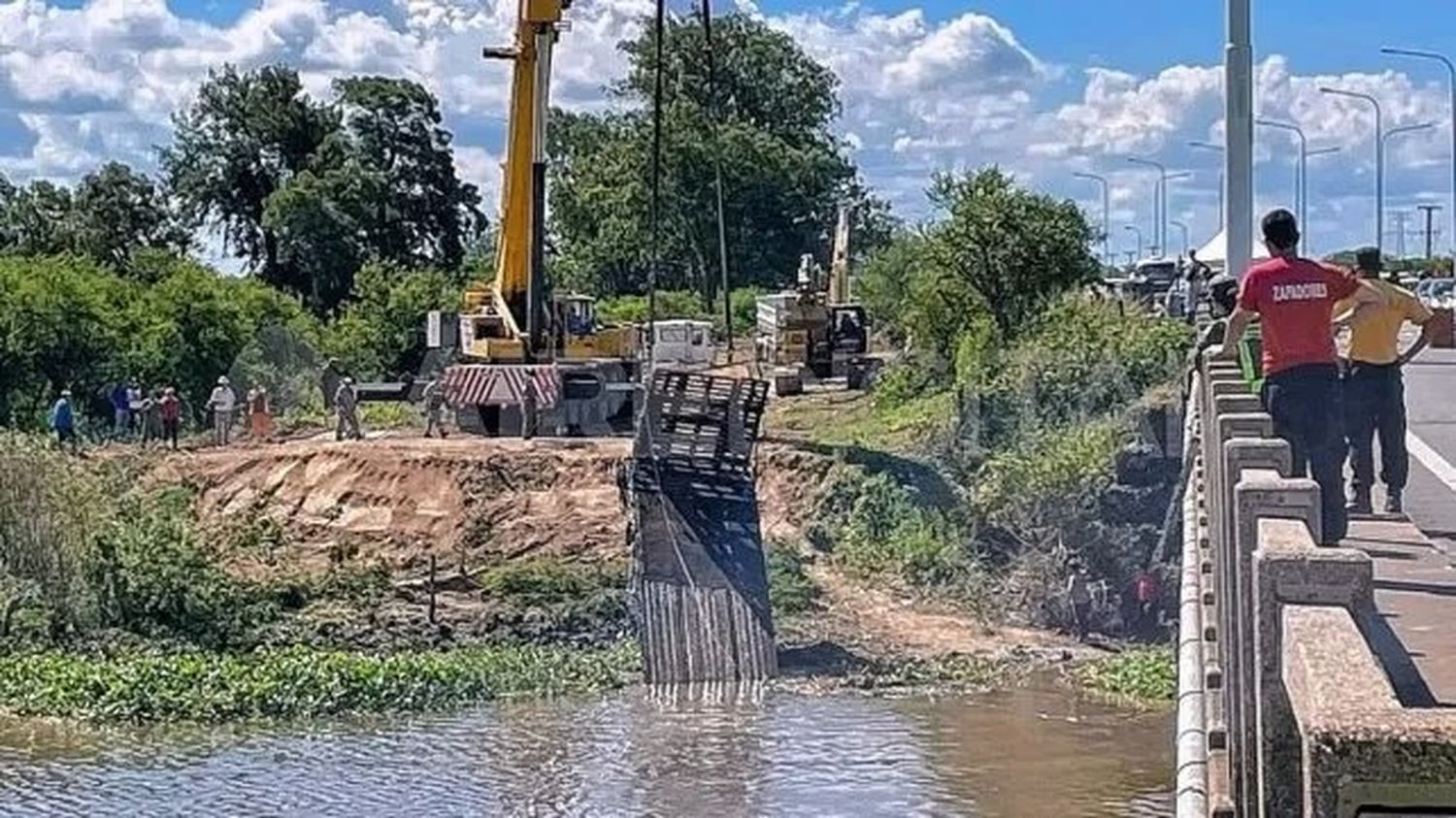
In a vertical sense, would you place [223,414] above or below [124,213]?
below

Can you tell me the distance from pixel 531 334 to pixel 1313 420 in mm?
29377

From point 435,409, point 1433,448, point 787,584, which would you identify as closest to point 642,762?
point 787,584

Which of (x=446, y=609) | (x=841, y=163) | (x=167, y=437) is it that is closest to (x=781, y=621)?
(x=446, y=609)

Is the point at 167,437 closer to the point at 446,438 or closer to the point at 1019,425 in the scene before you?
the point at 446,438

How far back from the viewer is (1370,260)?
13.1 meters

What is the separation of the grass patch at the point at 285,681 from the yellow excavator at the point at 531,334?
8680 mm

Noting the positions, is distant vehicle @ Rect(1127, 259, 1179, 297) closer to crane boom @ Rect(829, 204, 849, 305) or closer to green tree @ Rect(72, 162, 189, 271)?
crane boom @ Rect(829, 204, 849, 305)

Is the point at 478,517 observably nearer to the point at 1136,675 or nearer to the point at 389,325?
the point at 1136,675

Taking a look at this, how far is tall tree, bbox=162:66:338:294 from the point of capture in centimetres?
8725

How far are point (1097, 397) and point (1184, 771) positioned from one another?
102 ft

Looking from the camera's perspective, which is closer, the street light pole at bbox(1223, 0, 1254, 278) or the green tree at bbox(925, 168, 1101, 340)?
the street light pole at bbox(1223, 0, 1254, 278)

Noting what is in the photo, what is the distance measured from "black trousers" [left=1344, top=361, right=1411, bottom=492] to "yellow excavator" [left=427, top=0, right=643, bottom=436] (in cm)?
2640

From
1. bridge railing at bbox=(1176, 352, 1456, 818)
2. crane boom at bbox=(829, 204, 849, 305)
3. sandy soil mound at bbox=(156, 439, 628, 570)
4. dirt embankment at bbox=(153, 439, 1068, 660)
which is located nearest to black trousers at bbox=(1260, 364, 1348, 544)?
bridge railing at bbox=(1176, 352, 1456, 818)

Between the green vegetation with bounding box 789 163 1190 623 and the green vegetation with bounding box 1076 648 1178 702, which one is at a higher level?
the green vegetation with bounding box 789 163 1190 623
